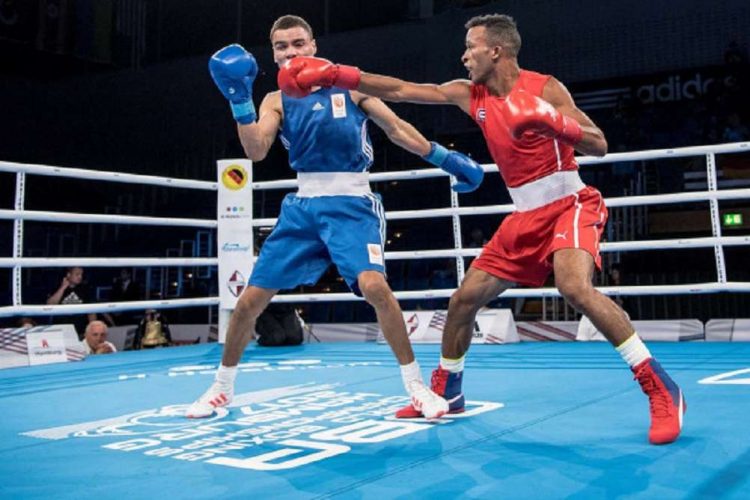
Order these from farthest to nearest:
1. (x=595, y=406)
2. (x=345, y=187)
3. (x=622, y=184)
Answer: (x=622, y=184), (x=345, y=187), (x=595, y=406)

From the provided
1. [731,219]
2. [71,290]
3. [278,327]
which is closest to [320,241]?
[278,327]

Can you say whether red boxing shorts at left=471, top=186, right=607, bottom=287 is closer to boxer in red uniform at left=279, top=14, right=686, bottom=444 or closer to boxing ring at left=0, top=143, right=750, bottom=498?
boxer in red uniform at left=279, top=14, right=686, bottom=444

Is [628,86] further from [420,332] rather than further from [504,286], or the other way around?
[504,286]

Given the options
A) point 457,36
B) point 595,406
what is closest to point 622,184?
point 457,36

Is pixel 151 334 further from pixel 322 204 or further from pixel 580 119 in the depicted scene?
pixel 580 119

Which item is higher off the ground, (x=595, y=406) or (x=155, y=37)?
(x=155, y=37)

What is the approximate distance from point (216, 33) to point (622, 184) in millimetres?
8083

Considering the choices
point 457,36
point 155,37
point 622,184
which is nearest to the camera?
point 622,184

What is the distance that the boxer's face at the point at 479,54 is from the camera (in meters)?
2.48

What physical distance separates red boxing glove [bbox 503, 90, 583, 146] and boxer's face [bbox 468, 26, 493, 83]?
1.33 ft

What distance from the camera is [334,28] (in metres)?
13.2

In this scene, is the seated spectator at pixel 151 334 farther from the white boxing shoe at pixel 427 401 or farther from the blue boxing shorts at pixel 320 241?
the white boxing shoe at pixel 427 401

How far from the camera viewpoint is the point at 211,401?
258cm

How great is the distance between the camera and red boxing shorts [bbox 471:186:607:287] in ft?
7.68
